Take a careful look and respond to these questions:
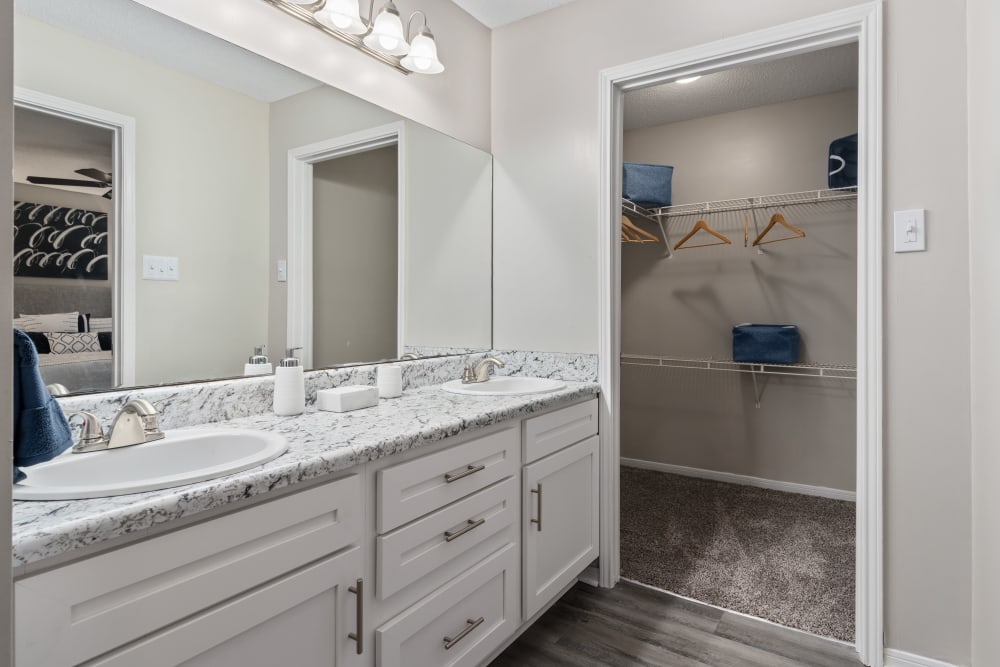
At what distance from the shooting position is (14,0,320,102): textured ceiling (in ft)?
3.73

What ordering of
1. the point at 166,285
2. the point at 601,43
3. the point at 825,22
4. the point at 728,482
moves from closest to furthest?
the point at 166,285 < the point at 825,22 < the point at 601,43 < the point at 728,482

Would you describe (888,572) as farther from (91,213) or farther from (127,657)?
(91,213)

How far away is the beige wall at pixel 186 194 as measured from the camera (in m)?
1.16

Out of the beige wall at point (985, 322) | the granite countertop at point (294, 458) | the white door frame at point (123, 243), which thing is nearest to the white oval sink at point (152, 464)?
the granite countertop at point (294, 458)

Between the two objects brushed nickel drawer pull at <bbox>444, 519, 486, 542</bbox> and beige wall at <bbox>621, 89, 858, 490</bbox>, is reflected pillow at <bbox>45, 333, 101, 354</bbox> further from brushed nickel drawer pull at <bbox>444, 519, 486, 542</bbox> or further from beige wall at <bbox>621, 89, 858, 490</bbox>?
beige wall at <bbox>621, 89, 858, 490</bbox>

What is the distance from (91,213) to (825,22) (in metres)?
2.10

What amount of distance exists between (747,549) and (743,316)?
1.44 m

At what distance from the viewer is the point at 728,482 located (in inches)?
134

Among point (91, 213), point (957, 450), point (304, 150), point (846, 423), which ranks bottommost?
point (846, 423)

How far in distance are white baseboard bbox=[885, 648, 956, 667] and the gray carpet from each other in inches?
6.5

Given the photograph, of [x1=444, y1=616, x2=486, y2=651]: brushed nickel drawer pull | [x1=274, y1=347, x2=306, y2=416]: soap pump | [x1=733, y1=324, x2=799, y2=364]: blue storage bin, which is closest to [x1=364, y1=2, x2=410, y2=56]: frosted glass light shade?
[x1=274, y1=347, x2=306, y2=416]: soap pump

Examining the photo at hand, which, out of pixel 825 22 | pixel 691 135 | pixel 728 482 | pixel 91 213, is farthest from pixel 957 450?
pixel 691 135

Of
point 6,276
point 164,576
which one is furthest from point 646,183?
point 6,276

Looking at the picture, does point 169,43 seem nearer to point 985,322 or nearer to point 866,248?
point 866,248
